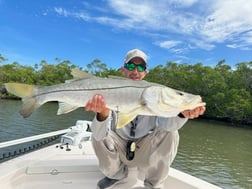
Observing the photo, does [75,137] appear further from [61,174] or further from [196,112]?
[196,112]

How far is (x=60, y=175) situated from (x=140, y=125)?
1.08 meters

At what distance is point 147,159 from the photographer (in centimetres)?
221

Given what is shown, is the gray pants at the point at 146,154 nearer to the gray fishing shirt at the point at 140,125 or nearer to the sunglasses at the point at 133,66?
the gray fishing shirt at the point at 140,125

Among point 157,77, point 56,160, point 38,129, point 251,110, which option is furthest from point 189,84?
point 56,160

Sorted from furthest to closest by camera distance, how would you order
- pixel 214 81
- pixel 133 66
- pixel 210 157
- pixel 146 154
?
pixel 214 81, pixel 210 157, pixel 133 66, pixel 146 154

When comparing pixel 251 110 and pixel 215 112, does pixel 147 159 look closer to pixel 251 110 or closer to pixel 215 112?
pixel 251 110

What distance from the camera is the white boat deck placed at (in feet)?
8.03

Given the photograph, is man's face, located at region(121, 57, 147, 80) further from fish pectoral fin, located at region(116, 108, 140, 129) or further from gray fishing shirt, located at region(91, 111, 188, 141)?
fish pectoral fin, located at region(116, 108, 140, 129)

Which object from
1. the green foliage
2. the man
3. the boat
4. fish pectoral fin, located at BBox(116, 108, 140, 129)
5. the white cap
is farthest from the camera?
the green foliage

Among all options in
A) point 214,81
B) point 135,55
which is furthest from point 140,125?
point 214,81

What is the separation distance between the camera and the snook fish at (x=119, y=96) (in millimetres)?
1479

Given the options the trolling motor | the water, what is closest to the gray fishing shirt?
the trolling motor

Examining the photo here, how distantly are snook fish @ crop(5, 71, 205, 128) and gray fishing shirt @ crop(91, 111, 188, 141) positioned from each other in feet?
1.31

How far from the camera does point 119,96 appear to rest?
150cm
